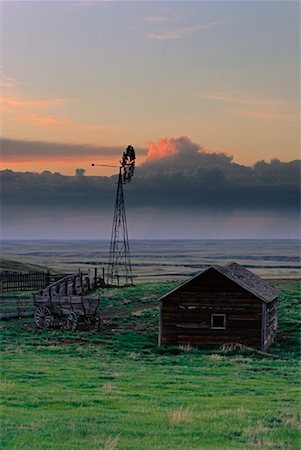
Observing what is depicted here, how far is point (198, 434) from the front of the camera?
1490 cm

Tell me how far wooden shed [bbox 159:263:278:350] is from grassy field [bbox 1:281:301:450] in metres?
1.29

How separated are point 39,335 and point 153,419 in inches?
900

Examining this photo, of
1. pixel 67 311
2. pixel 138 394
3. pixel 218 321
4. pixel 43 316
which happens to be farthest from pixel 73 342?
pixel 138 394

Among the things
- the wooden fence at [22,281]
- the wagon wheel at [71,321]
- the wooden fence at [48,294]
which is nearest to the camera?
the wagon wheel at [71,321]

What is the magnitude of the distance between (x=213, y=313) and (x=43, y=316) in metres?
11.4

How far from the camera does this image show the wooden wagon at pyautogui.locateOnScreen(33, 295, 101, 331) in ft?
133

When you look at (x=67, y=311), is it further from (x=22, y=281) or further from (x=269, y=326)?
(x=22, y=281)

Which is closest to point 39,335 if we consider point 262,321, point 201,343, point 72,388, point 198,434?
point 201,343

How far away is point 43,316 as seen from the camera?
136 ft

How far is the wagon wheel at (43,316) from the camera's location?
135ft

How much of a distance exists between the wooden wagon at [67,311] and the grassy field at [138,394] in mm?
1297

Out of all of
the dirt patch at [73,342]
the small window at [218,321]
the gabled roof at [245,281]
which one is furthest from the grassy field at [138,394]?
the gabled roof at [245,281]

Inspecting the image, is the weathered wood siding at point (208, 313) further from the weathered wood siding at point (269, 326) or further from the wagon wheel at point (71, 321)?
the wagon wheel at point (71, 321)

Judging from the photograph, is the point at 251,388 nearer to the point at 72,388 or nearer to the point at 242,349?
the point at 72,388
